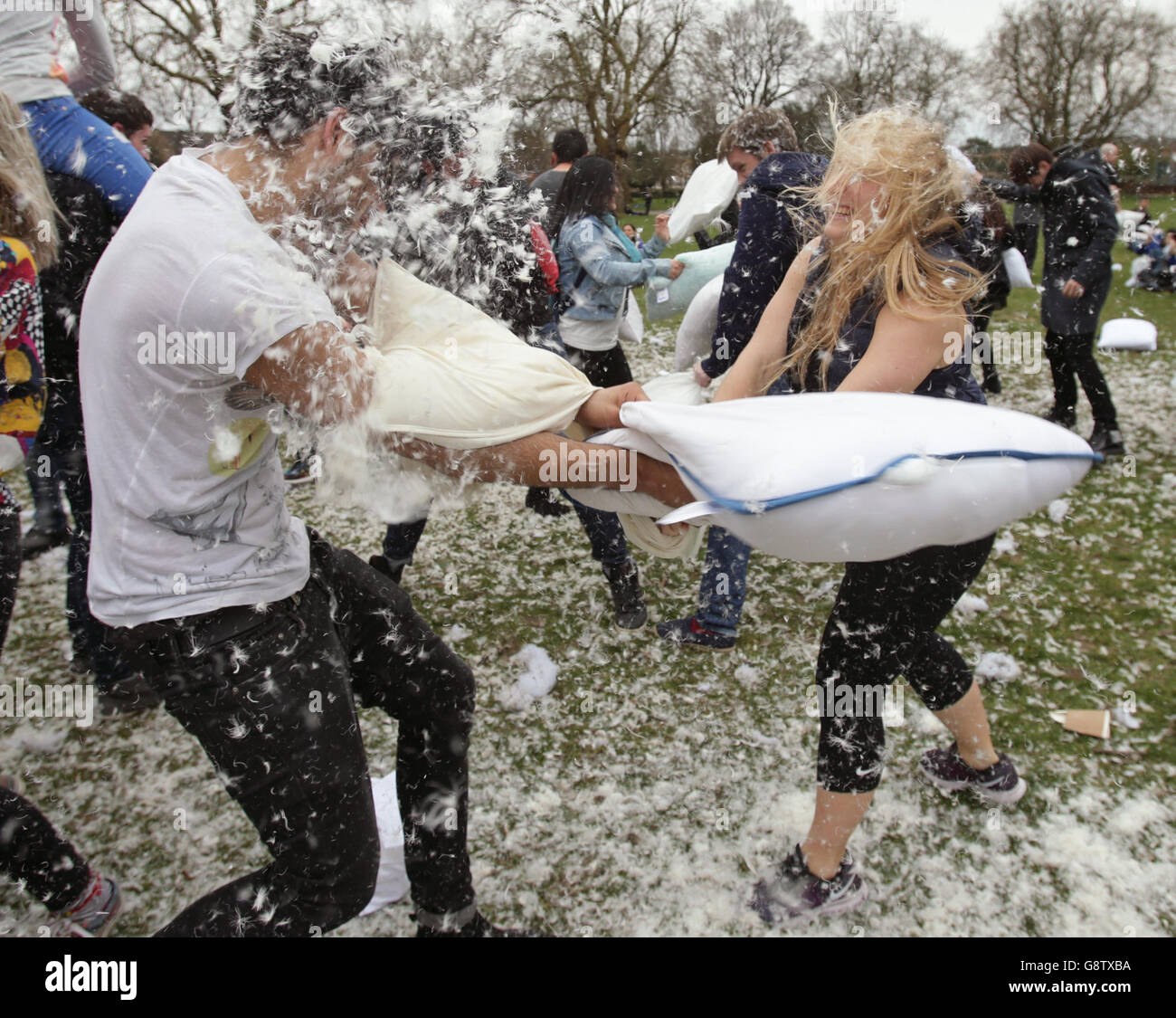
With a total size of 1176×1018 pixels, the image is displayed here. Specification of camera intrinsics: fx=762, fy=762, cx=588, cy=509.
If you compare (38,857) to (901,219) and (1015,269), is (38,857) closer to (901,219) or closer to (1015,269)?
(901,219)

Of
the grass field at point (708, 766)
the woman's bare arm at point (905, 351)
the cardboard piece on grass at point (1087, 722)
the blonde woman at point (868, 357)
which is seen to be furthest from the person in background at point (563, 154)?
the cardboard piece on grass at point (1087, 722)

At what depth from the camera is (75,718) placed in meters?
3.05

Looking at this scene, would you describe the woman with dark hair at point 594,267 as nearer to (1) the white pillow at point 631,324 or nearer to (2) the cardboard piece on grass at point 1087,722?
(1) the white pillow at point 631,324

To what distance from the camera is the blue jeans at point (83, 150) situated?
2543 millimetres

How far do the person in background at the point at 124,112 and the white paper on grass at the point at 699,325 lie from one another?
271 cm

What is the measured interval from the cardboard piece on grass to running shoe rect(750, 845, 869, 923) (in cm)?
120

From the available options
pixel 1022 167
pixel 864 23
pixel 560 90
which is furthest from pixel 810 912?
pixel 560 90

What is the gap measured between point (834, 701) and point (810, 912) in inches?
26.3

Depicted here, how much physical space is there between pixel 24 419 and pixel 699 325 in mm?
2516

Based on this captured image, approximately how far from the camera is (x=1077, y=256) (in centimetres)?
524

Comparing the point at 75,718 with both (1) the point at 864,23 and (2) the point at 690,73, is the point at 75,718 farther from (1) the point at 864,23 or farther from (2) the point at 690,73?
(2) the point at 690,73

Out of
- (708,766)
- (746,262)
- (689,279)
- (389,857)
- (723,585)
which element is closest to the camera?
(389,857)

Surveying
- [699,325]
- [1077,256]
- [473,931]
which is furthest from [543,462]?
[1077,256]

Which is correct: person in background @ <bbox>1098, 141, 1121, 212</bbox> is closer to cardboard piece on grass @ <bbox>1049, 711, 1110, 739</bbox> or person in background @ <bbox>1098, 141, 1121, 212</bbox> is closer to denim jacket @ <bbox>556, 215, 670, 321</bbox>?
denim jacket @ <bbox>556, 215, 670, 321</bbox>
